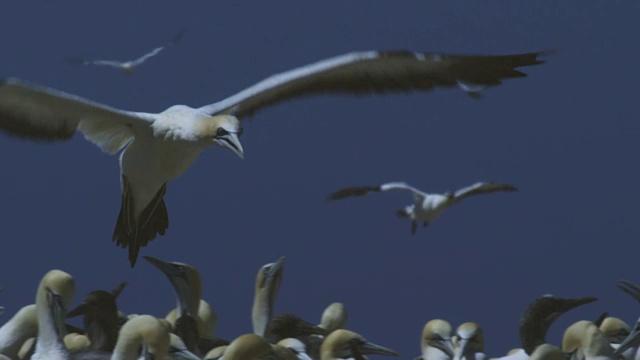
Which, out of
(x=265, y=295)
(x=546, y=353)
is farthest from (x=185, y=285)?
(x=546, y=353)

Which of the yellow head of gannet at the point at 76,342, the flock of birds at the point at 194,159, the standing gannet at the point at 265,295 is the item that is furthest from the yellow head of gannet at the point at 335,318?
the yellow head of gannet at the point at 76,342

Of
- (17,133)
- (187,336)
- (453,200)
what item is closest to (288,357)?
(187,336)

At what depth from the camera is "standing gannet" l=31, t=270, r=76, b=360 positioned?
907 cm

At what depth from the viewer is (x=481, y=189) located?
18719mm

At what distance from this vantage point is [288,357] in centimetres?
930

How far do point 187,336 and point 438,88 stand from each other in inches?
81.0

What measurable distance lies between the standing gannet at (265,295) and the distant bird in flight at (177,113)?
1.19 meters

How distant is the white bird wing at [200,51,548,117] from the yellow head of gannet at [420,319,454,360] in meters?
1.75

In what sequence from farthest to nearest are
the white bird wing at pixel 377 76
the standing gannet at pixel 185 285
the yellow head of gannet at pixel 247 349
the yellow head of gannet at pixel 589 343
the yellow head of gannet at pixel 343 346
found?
the standing gannet at pixel 185 285, the yellow head of gannet at pixel 343 346, the yellow head of gannet at pixel 589 343, the white bird wing at pixel 377 76, the yellow head of gannet at pixel 247 349

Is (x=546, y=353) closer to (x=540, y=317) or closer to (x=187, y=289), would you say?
(x=540, y=317)

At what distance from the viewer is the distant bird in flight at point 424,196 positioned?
18.2 metres

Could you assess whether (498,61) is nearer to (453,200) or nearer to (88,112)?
(88,112)

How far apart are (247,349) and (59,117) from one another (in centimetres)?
295

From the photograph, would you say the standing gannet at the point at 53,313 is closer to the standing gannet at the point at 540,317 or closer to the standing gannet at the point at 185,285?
the standing gannet at the point at 185,285
